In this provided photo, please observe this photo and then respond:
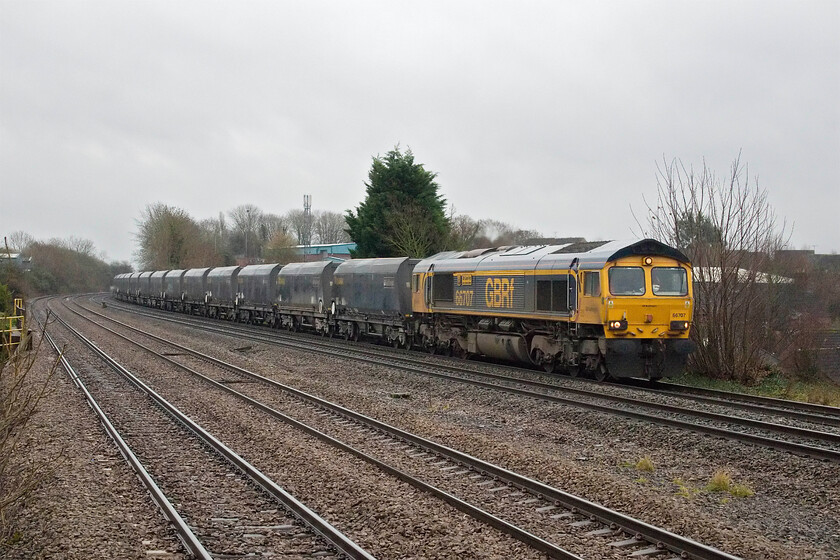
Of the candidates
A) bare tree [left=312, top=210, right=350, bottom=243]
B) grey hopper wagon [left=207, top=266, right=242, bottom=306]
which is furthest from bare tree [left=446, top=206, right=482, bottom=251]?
bare tree [left=312, top=210, right=350, bottom=243]

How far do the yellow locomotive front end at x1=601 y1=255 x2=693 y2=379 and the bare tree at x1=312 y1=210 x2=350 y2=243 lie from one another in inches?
4177

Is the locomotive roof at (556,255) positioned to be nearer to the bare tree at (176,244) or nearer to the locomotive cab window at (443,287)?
the locomotive cab window at (443,287)

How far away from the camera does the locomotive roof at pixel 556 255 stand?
55.8 feet

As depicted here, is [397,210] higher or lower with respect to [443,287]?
higher

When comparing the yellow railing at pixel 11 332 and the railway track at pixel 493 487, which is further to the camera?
the yellow railing at pixel 11 332

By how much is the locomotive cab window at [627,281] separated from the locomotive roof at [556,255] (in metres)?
0.31

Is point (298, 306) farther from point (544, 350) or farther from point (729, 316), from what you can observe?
point (729, 316)

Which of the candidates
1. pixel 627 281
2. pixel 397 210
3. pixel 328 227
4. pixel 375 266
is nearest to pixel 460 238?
pixel 397 210

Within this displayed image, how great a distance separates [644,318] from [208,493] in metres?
10.8

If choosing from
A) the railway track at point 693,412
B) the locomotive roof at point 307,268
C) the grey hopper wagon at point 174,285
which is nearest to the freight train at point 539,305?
the railway track at point 693,412

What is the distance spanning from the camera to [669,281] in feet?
56.8

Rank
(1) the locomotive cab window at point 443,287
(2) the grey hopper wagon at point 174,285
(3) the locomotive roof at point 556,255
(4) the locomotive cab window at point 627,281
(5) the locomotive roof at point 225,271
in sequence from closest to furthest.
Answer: (4) the locomotive cab window at point 627,281
(3) the locomotive roof at point 556,255
(1) the locomotive cab window at point 443,287
(5) the locomotive roof at point 225,271
(2) the grey hopper wagon at point 174,285

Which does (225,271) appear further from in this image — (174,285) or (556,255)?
(556,255)

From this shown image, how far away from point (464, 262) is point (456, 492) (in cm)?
1408
